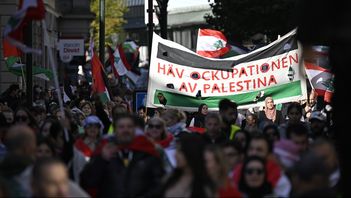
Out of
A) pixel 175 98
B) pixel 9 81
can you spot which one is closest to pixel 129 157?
pixel 175 98

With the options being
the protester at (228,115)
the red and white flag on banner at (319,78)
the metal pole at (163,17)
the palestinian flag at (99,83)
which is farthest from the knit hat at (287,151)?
the metal pole at (163,17)

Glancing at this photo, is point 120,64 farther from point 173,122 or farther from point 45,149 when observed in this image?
point 45,149

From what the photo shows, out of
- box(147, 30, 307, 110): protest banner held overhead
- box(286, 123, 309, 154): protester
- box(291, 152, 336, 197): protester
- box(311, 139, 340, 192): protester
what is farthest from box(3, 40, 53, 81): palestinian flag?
box(291, 152, 336, 197): protester

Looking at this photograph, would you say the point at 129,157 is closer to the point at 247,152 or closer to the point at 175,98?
the point at 247,152

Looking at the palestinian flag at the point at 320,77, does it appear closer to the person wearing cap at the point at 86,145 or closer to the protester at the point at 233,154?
the person wearing cap at the point at 86,145

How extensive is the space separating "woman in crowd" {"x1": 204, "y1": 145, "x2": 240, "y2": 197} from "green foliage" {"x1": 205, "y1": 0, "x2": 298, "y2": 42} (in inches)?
Answer: 1375

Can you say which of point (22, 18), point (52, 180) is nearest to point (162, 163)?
point (52, 180)

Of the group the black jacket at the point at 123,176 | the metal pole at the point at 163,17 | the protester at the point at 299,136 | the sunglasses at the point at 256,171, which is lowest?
the black jacket at the point at 123,176

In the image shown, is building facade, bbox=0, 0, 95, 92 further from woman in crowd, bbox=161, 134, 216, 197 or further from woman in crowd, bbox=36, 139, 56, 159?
woman in crowd, bbox=161, 134, 216, 197

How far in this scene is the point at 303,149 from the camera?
12984 millimetres

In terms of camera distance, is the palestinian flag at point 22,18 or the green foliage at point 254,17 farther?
the green foliage at point 254,17

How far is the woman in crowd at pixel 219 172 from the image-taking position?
10.9 metres

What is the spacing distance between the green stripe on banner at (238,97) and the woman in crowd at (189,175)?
10.8 m

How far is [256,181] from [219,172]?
75cm
